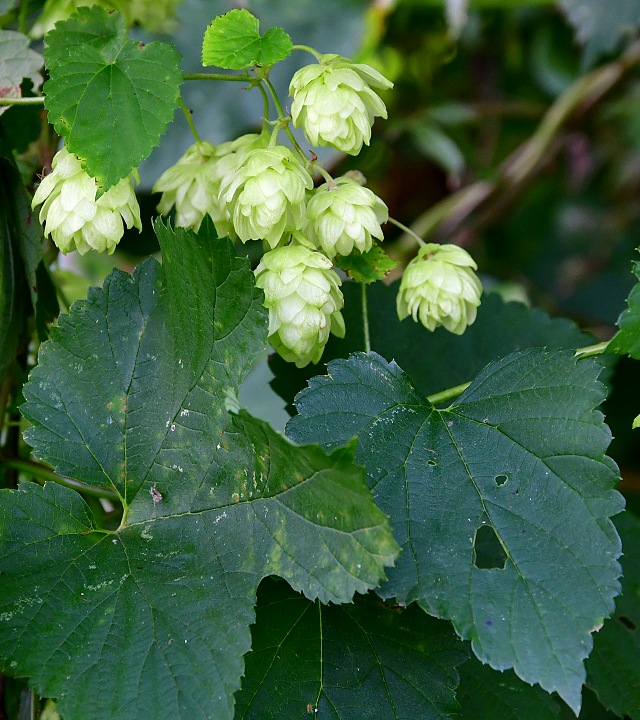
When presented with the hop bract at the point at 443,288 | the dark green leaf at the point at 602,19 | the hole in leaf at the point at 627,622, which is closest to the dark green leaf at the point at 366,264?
the hop bract at the point at 443,288

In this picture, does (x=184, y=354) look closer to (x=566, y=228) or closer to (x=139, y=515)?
(x=139, y=515)

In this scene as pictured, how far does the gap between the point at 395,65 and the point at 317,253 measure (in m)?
1.53

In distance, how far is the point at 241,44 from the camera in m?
0.82

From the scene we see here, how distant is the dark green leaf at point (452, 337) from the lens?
1.12 m

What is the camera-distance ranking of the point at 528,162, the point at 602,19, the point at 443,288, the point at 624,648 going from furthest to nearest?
1. the point at 528,162
2. the point at 602,19
3. the point at 624,648
4. the point at 443,288

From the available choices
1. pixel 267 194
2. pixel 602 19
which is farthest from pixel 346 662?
pixel 602 19

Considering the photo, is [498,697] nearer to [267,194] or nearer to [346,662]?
[346,662]

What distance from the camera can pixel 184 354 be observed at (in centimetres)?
80

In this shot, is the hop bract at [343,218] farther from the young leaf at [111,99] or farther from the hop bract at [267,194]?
the young leaf at [111,99]

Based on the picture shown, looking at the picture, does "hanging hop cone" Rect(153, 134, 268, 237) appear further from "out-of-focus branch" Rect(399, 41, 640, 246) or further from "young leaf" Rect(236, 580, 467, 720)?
"out-of-focus branch" Rect(399, 41, 640, 246)

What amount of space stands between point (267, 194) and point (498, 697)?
0.64m

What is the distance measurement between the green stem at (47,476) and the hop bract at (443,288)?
1.37 ft

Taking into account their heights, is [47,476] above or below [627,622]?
above

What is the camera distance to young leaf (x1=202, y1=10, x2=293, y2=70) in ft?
2.64
